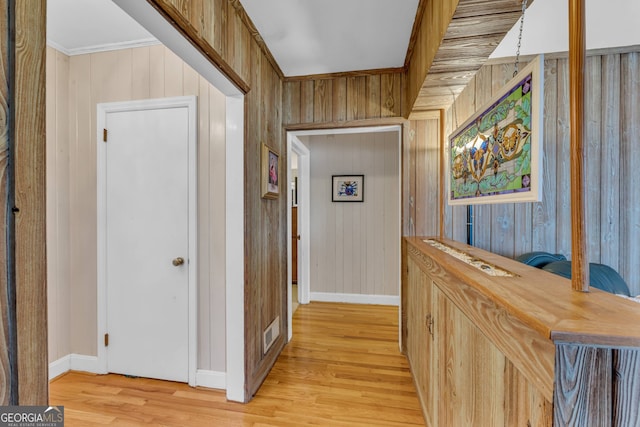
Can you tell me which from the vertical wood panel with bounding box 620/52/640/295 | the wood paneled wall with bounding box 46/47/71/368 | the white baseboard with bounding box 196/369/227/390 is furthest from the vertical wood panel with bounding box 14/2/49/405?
the vertical wood panel with bounding box 620/52/640/295

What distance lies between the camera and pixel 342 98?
2396mm

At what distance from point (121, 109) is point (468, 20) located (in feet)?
7.44

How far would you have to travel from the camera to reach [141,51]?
6.55 ft

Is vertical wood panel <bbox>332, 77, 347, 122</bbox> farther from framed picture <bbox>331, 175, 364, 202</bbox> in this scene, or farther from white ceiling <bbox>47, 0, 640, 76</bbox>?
framed picture <bbox>331, 175, 364, 202</bbox>

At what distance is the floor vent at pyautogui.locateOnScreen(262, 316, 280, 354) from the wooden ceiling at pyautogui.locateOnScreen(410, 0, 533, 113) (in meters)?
2.05

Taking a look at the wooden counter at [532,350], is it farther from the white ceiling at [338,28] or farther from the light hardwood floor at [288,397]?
the white ceiling at [338,28]

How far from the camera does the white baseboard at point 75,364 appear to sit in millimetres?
2041

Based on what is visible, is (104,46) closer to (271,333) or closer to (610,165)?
(271,333)

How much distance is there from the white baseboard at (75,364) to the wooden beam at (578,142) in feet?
9.63

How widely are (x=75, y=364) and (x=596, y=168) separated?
4.40 metres

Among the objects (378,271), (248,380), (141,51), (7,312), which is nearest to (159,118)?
(141,51)

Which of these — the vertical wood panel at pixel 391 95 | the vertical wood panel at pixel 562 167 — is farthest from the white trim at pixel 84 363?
the vertical wood panel at pixel 562 167

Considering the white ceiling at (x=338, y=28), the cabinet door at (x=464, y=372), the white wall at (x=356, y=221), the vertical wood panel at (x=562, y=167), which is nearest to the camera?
the cabinet door at (x=464, y=372)

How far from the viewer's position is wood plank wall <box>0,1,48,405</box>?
0.60 m
